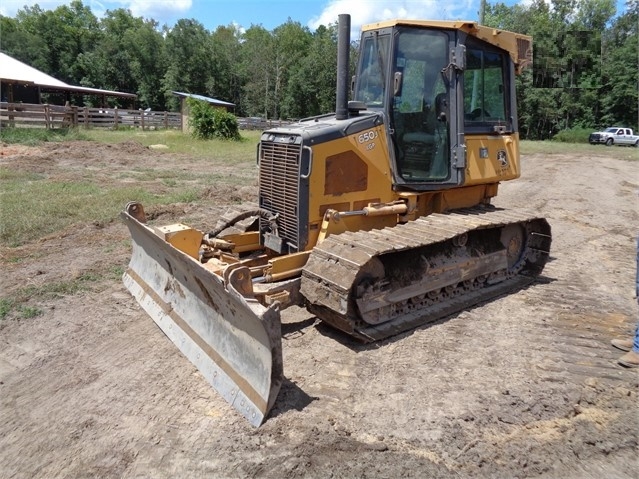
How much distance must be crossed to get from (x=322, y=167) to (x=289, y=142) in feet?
1.38

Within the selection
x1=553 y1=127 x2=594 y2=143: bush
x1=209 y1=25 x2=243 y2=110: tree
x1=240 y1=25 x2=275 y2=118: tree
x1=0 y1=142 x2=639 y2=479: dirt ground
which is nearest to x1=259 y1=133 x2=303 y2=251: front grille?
x1=0 y1=142 x2=639 y2=479: dirt ground

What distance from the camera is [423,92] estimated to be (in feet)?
18.5

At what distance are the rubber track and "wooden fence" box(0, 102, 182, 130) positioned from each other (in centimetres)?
2268

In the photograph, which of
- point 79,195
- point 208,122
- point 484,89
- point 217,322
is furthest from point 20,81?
point 217,322

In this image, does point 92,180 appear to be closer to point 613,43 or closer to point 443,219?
point 443,219

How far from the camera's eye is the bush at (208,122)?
26812 millimetres

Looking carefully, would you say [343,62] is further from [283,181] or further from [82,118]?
[82,118]

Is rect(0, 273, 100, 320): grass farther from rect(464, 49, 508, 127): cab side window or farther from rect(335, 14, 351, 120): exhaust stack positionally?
rect(464, 49, 508, 127): cab side window

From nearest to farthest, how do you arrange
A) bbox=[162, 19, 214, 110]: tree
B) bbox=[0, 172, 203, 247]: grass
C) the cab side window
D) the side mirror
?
the side mirror, the cab side window, bbox=[0, 172, 203, 247]: grass, bbox=[162, 19, 214, 110]: tree

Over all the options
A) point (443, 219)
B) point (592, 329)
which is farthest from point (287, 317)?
point (592, 329)

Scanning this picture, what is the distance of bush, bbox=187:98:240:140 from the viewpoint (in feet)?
88.0

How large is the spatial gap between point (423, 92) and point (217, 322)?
323cm

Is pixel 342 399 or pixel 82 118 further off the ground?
pixel 82 118

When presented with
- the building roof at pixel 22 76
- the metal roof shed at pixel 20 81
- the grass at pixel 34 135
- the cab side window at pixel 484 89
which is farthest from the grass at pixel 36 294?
the building roof at pixel 22 76
